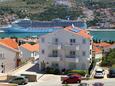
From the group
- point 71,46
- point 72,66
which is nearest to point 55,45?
point 71,46

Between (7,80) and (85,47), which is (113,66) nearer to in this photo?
(85,47)

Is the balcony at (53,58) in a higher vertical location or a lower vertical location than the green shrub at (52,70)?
higher

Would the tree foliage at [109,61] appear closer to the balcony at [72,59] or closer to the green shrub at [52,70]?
the balcony at [72,59]

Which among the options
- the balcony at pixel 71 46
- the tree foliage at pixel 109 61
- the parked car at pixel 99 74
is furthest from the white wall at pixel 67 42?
the parked car at pixel 99 74

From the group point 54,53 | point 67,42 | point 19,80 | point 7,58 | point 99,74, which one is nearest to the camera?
point 19,80

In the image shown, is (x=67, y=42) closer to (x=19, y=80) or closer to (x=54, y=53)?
(x=54, y=53)

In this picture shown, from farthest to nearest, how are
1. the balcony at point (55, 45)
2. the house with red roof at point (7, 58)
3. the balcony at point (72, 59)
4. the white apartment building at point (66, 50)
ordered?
the house with red roof at point (7, 58)
the balcony at point (55, 45)
the white apartment building at point (66, 50)
the balcony at point (72, 59)

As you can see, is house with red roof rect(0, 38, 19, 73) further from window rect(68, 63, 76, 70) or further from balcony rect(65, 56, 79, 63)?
window rect(68, 63, 76, 70)
